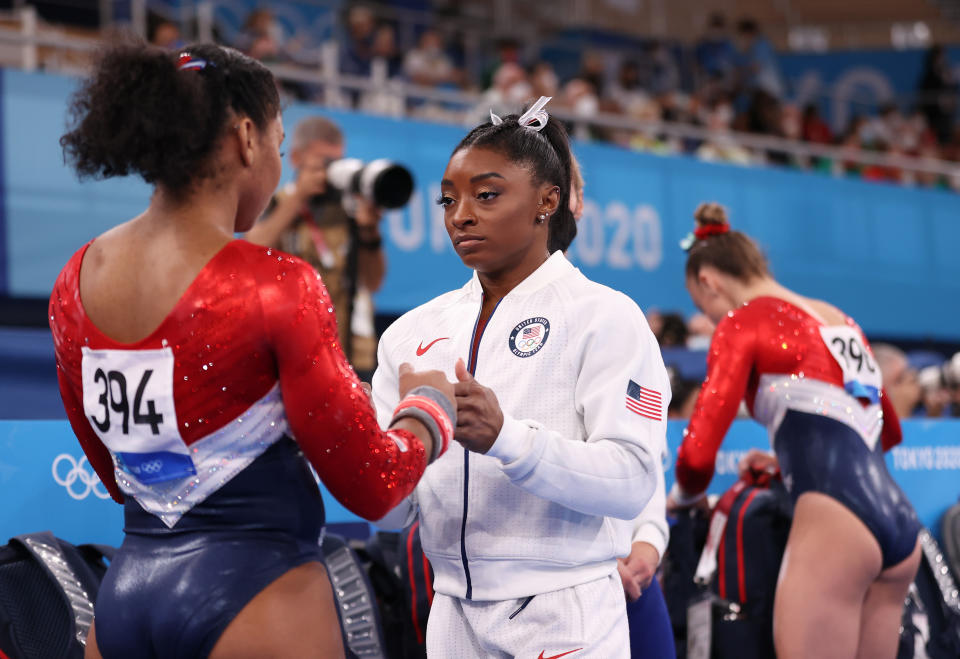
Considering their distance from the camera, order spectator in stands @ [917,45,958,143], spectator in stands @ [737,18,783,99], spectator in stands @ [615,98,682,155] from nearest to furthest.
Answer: spectator in stands @ [615,98,682,155] < spectator in stands @ [737,18,783,99] < spectator in stands @ [917,45,958,143]

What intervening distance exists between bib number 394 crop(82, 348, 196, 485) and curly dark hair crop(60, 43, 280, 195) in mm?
287

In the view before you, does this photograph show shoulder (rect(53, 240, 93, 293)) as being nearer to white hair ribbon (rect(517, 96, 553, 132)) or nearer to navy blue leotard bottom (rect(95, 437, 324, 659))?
navy blue leotard bottom (rect(95, 437, 324, 659))

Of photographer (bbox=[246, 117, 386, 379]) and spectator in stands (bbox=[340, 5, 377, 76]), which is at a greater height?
spectator in stands (bbox=[340, 5, 377, 76])

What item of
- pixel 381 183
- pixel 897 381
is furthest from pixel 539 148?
pixel 897 381

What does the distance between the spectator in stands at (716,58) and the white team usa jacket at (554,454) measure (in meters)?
10.7

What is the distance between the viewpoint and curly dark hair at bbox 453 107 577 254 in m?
2.21

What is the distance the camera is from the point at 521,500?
2068 mm

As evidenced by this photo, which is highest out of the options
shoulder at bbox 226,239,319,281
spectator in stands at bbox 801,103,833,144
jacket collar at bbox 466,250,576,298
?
spectator in stands at bbox 801,103,833,144

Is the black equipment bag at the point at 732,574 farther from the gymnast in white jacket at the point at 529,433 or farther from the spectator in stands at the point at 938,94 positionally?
the spectator in stands at the point at 938,94

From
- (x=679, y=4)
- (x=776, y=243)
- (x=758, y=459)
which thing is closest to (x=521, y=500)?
(x=758, y=459)

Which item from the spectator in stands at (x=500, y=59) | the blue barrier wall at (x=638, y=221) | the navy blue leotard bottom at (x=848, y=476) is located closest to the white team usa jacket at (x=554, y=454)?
the navy blue leotard bottom at (x=848, y=476)

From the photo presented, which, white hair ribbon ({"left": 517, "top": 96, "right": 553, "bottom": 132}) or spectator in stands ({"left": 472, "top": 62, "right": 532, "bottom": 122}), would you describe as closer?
white hair ribbon ({"left": 517, "top": 96, "right": 553, "bottom": 132})

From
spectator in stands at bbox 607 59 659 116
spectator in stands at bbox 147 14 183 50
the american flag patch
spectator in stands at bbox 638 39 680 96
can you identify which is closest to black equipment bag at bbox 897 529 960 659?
the american flag patch

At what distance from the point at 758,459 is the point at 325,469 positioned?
2.50 meters
